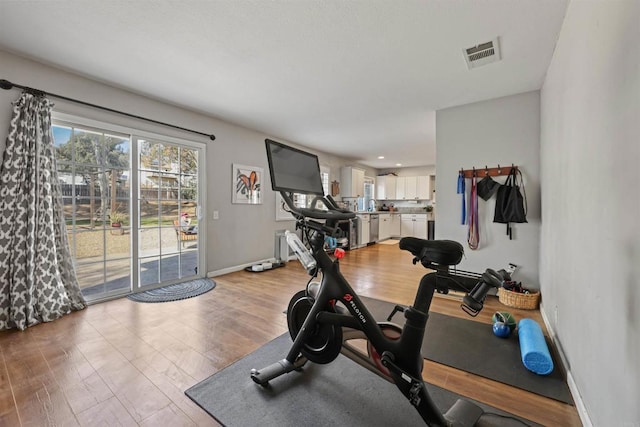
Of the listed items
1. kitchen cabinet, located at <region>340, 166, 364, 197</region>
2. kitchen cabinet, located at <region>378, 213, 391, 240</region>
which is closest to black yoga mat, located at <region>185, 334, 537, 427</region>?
kitchen cabinet, located at <region>340, 166, 364, 197</region>

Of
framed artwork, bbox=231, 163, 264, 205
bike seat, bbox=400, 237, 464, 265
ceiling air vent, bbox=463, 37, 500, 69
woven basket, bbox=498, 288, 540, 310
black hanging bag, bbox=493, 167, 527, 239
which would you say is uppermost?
ceiling air vent, bbox=463, 37, 500, 69

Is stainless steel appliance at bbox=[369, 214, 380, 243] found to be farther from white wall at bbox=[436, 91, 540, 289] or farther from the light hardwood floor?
the light hardwood floor

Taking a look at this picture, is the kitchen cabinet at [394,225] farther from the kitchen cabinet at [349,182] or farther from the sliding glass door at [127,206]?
the sliding glass door at [127,206]

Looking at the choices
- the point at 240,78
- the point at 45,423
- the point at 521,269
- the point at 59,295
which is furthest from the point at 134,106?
the point at 521,269

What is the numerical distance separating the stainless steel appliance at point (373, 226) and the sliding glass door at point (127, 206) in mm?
4853

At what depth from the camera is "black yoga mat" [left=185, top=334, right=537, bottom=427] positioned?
4.45 feet

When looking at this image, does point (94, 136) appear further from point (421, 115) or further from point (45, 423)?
point (421, 115)

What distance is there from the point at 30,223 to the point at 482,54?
4353mm

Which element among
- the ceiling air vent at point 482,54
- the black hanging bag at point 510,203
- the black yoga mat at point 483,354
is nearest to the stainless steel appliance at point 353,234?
the black hanging bag at point 510,203

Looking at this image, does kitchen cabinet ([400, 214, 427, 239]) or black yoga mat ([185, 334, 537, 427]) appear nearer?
black yoga mat ([185, 334, 537, 427])

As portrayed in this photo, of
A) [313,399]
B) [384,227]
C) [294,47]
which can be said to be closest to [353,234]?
[384,227]

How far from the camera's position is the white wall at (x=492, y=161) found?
311cm

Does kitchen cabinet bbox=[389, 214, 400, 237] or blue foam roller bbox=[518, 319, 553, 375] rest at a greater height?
kitchen cabinet bbox=[389, 214, 400, 237]

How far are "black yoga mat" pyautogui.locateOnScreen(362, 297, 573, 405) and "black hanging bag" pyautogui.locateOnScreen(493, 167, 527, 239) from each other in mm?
1330
